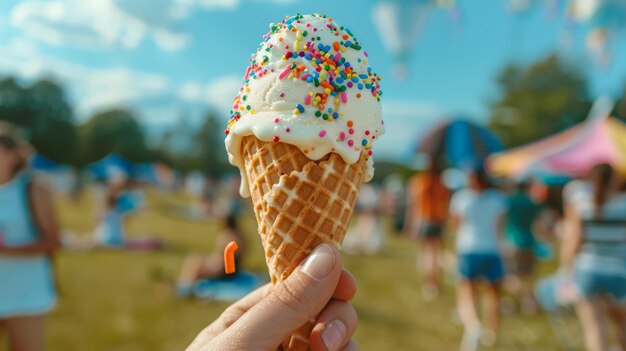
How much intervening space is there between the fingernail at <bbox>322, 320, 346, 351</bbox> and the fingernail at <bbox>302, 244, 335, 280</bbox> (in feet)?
→ 0.65

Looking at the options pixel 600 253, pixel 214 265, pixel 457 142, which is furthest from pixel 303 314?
pixel 457 142

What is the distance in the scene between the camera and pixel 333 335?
5.13 feet

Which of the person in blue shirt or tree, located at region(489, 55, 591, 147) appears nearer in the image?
the person in blue shirt

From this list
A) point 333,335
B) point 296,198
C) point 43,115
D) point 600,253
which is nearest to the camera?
point 333,335

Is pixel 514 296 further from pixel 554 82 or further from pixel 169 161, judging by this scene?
pixel 169 161

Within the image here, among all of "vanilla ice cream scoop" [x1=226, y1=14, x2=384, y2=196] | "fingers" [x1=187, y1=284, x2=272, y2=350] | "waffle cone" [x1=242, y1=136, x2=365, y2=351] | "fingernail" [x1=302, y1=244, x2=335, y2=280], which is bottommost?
"fingers" [x1=187, y1=284, x2=272, y2=350]

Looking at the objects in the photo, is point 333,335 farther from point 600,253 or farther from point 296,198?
point 600,253

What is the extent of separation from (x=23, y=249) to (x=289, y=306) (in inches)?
102

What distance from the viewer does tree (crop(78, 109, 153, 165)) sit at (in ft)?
156

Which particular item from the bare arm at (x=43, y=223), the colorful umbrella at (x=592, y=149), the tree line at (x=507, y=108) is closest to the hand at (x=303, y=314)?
the bare arm at (x=43, y=223)

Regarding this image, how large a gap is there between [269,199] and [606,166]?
3.48 m

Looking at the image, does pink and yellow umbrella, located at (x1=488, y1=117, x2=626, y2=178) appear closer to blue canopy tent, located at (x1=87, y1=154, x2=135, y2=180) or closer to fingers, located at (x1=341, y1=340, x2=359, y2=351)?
fingers, located at (x1=341, y1=340, x2=359, y2=351)

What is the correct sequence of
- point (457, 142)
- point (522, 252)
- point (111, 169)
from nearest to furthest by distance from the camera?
point (522, 252), point (457, 142), point (111, 169)

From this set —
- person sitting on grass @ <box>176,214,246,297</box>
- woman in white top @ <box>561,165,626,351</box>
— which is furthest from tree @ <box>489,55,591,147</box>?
woman in white top @ <box>561,165,626,351</box>
